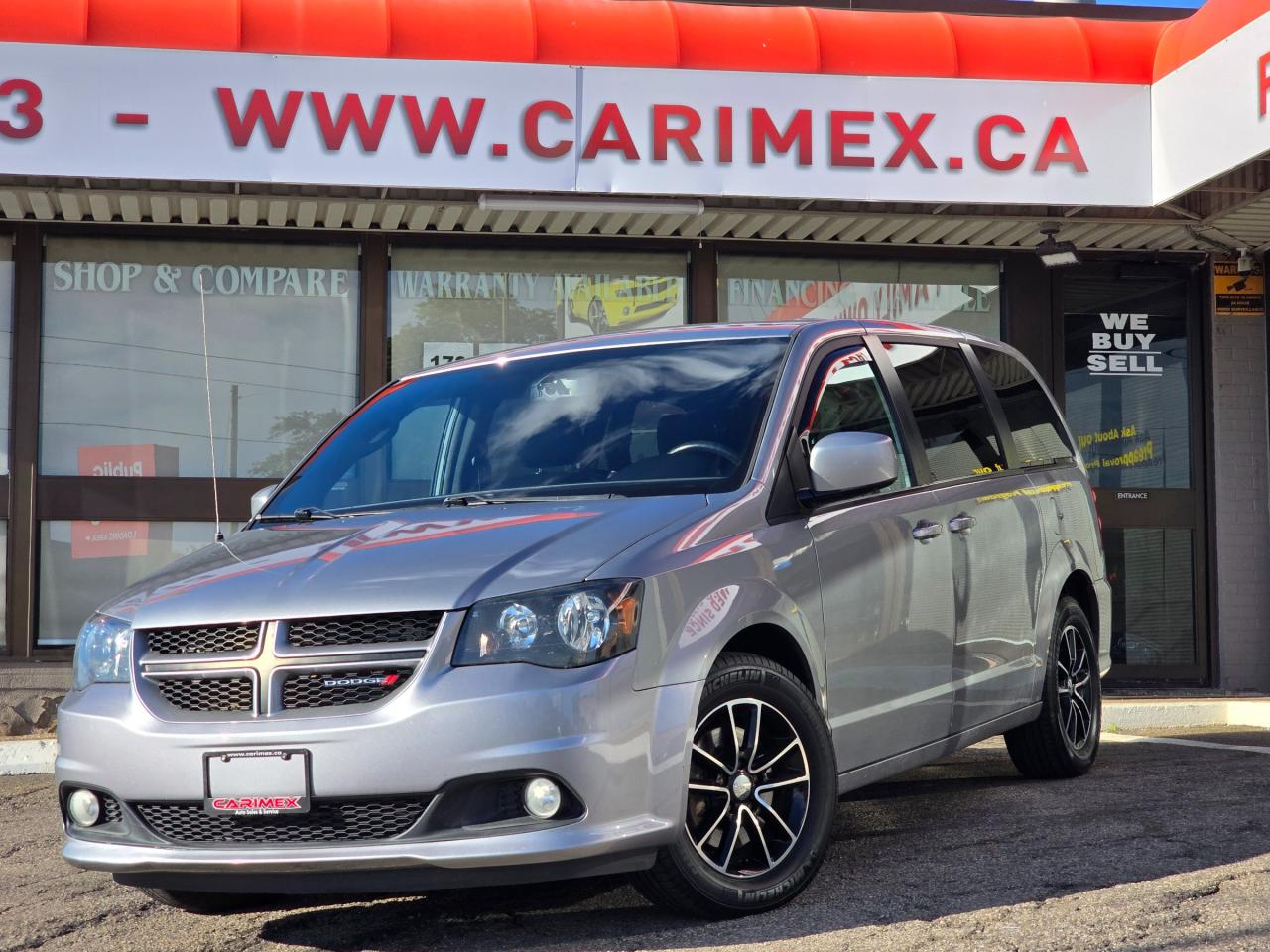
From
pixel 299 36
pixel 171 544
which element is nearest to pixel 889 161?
pixel 299 36

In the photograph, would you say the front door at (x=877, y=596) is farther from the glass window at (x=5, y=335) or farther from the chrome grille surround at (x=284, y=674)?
the glass window at (x=5, y=335)

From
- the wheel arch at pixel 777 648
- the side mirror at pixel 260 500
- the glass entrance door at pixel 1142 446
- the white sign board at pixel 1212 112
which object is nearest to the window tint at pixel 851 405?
the wheel arch at pixel 777 648

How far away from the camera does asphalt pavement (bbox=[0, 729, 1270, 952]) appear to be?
403 cm

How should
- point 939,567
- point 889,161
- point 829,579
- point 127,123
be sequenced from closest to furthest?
point 829,579 < point 939,567 < point 127,123 < point 889,161

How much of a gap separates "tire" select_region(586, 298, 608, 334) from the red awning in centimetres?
227

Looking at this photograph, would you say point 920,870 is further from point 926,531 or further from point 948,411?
point 948,411

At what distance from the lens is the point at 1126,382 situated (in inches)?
478

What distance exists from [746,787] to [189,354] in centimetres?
796

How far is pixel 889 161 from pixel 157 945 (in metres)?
7.08

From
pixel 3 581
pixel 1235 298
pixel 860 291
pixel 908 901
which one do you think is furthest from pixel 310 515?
pixel 1235 298

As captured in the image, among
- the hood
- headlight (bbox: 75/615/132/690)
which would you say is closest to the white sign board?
the hood

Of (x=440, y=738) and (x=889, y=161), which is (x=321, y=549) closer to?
(x=440, y=738)

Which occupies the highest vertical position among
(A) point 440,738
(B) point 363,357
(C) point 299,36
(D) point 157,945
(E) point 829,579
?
(C) point 299,36

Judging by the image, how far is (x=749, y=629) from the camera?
174 inches
